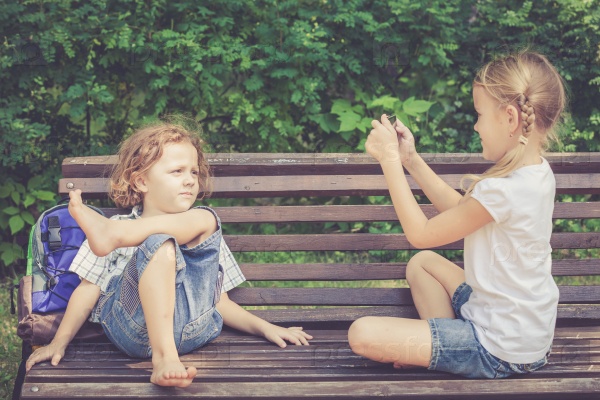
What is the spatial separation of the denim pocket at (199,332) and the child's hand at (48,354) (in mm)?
383

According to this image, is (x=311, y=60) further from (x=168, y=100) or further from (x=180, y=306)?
(x=180, y=306)

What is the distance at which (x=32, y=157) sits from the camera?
15.9 feet

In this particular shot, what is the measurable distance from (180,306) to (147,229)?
11.3 inches

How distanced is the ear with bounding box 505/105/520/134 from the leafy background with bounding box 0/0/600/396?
2.10 m

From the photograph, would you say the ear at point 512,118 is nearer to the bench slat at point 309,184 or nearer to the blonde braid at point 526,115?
the blonde braid at point 526,115

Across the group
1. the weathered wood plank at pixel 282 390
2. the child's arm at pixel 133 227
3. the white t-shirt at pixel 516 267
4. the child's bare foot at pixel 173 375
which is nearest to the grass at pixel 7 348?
the child's arm at pixel 133 227

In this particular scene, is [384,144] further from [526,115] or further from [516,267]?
[516,267]

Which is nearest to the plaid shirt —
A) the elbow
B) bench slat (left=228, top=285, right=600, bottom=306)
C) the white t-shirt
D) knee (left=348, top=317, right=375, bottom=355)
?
bench slat (left=228, top=285, right=600, bottom=306)

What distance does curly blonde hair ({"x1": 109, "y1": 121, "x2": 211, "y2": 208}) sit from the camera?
3.12 meters

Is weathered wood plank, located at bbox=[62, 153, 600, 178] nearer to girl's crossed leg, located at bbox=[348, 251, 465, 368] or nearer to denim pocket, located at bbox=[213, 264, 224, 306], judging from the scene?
denim pocket, located at bbox=[213, 264, 224, 306]

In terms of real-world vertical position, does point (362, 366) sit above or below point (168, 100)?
below

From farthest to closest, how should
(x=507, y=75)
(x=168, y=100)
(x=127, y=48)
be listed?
1. (x=168, y=100)
2. (x=127, y=48)
3. (x=507, y=75)

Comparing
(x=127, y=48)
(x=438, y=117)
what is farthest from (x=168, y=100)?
(x=438, y=117)

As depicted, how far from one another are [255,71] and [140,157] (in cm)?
182
